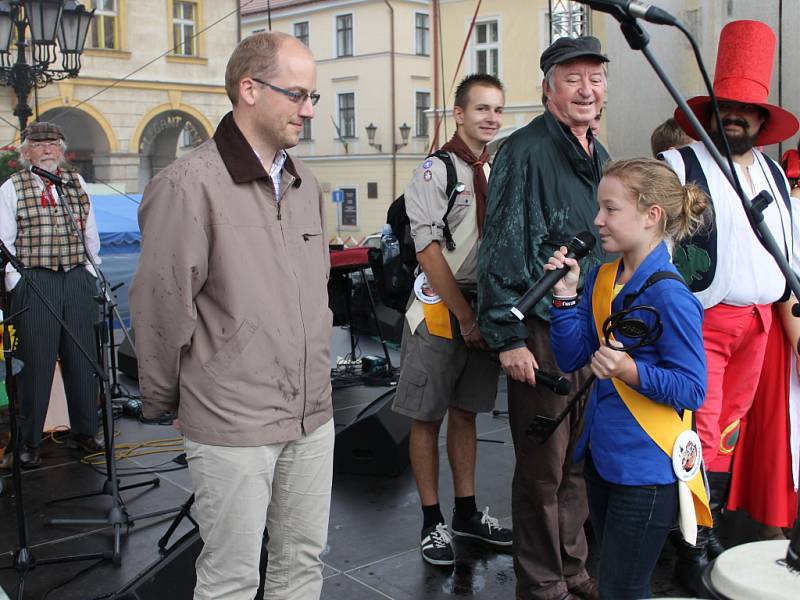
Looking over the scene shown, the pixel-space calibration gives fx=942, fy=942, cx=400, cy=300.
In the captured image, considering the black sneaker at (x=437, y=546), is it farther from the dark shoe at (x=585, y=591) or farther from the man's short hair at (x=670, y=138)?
the man's short hair at (x=670, y=138)

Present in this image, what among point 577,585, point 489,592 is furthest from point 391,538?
point 577,585

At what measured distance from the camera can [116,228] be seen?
10297mm

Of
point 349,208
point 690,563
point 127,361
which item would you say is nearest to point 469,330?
point 690,563

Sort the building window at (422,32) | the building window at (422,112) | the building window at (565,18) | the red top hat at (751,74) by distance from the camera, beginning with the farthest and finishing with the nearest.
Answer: the building window at (422,112) < the building window at (422,32) < the building window at (565,18) < the red top hat at (751,74)

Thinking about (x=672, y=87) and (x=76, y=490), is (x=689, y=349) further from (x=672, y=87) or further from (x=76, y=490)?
(x=76, y=490)

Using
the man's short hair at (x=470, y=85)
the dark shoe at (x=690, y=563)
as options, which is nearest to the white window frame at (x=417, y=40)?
the man's short hair at (x=470, y=85)

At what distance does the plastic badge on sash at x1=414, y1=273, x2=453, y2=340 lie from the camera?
3826 mm

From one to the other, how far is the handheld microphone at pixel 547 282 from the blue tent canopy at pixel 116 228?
24.8 feet

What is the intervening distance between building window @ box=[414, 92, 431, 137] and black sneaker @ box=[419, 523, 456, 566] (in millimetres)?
37009

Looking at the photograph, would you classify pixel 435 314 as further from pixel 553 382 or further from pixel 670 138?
pixel 670 138

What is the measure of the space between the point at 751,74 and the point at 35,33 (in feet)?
19.3

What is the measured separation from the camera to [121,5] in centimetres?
1365

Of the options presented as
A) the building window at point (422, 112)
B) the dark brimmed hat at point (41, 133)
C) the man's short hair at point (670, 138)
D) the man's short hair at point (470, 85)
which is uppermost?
the building window at point (422, 112)

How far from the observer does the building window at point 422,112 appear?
40.3 metres
